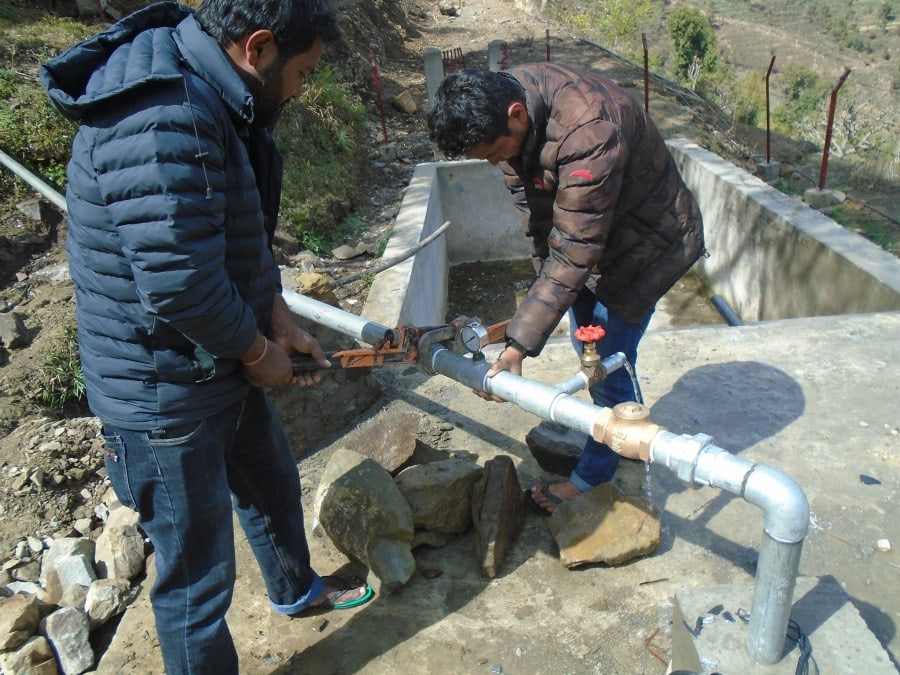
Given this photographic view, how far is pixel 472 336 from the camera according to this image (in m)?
2.05

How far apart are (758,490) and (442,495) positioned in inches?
52.1

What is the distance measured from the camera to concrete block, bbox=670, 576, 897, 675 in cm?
153

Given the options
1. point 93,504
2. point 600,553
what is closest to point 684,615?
point 600,553

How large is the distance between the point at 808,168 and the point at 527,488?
11135mm

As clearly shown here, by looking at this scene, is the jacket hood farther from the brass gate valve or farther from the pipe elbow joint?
the pipe elbow joint

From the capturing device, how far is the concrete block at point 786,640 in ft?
5.01

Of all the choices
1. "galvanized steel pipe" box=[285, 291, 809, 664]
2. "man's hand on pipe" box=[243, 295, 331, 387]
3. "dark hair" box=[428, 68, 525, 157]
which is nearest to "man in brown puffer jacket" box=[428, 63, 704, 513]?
"dark hair" box=[428, 68, 525, 157]

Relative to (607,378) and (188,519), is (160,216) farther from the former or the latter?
(607,378)

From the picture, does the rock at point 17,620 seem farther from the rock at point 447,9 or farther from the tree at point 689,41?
→ the tree at point 689,41

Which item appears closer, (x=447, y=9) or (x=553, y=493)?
(x=553, y=493)

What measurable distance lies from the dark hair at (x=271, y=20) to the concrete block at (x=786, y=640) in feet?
5.54

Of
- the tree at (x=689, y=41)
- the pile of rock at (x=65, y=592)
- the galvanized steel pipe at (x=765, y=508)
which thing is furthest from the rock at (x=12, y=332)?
the tree at (x=689, y=41)

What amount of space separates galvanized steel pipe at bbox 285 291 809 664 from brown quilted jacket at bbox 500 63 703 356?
1.43 feet

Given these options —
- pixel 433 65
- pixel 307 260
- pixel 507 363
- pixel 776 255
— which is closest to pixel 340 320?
pixel 507 363
